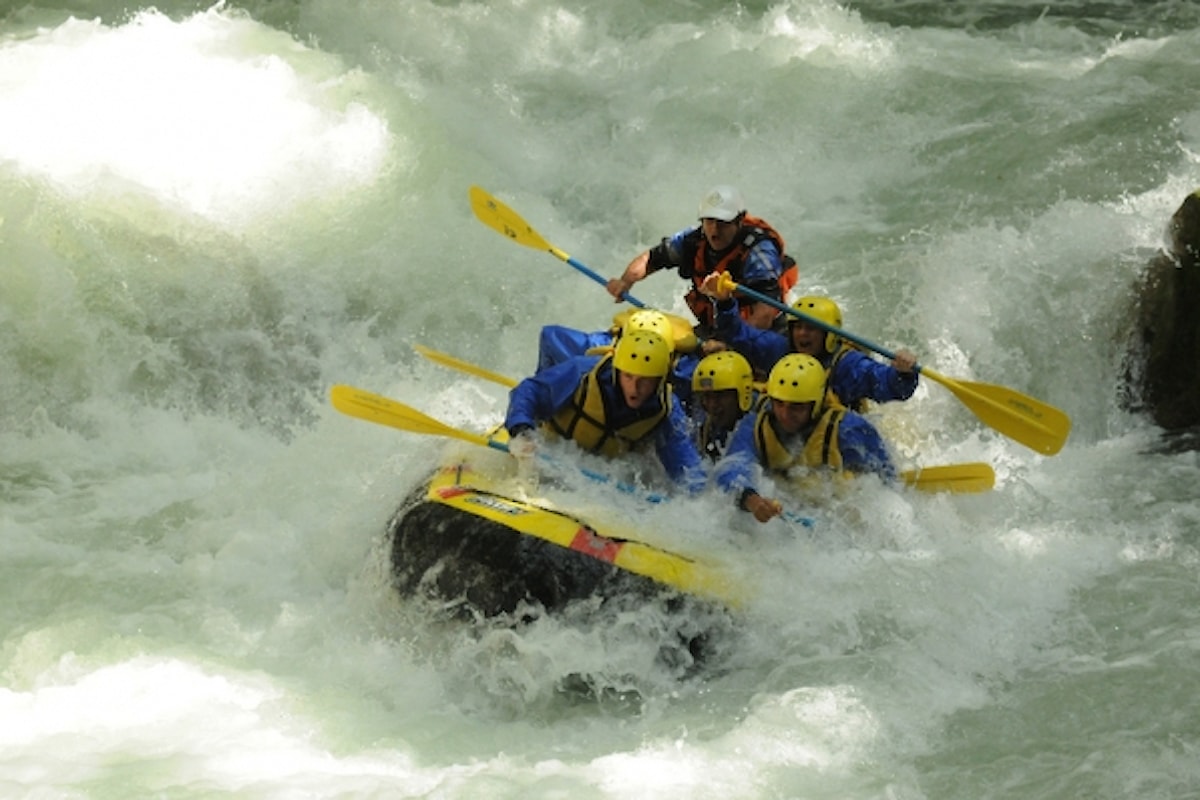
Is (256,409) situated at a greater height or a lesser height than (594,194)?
lesser

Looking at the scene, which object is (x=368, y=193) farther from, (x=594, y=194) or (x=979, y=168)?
(x=979, y=168)

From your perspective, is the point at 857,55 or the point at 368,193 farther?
the point at 857,55

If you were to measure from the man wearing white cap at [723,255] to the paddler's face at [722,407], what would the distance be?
870 millimetres

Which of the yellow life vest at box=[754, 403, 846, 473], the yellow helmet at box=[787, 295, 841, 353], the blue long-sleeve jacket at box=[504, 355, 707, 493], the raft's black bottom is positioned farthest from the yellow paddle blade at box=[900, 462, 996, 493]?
the raft's black bottom

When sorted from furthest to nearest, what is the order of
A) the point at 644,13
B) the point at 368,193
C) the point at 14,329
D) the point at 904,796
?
the point at 644,13 < the point at 368,193 < the point at 14,329 < the point at 904,796

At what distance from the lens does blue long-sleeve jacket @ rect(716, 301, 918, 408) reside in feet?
19.8

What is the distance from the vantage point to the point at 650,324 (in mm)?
5863

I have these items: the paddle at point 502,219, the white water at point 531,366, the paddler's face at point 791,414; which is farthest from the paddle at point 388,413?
the paddle at point 502,219

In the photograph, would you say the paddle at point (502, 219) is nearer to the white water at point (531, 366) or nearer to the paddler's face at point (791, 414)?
the white water at point (531, 366)

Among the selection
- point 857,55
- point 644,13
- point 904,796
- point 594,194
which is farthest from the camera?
point 644,13

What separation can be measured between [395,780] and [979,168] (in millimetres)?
6157

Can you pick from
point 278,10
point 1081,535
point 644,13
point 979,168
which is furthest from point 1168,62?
point 278,10

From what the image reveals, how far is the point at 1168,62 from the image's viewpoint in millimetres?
10047

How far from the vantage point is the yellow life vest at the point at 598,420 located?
5680mm
